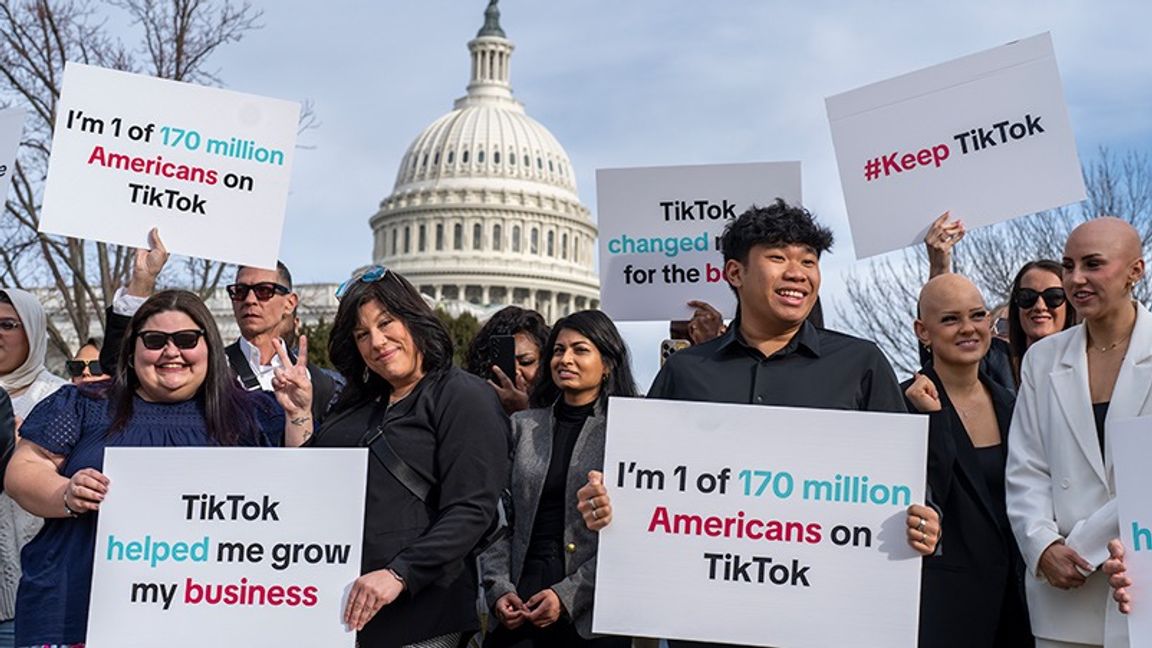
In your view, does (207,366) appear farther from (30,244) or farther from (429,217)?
(429,217)

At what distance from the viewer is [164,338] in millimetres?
4113

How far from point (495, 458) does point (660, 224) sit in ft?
9.05

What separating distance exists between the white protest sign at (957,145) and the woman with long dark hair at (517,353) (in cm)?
149

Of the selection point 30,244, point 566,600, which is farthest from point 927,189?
point 30,244

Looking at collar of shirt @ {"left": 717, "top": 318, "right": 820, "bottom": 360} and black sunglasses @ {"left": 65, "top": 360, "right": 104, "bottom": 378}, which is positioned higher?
black sunglasses @ {"left": 65, "top": 360, "right": 104, "bottom": 378}

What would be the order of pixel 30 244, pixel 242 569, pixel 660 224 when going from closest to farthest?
pixel 242 569
pixel 660 224
pixel 30 244

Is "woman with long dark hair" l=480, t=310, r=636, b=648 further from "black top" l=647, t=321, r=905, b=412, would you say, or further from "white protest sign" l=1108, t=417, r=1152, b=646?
"white protest sign" l=1108, t=417, r=1152, b=646

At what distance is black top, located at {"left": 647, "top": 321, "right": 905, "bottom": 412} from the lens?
3.85 meters

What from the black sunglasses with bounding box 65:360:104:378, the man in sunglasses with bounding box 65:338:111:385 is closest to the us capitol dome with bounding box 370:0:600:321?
the man in sunglasses with bounding box 65:338:111:385

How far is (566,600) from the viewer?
452 cm

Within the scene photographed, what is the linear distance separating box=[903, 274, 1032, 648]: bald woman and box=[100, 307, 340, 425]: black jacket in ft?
6.33

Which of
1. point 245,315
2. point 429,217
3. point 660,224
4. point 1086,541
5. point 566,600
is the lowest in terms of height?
point 566,600

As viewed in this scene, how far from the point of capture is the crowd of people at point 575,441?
3838mm

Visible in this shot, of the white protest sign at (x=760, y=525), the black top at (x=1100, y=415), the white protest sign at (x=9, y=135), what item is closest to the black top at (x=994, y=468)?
the black top at (x=1100, y=415)
